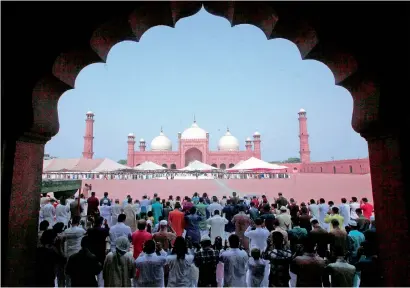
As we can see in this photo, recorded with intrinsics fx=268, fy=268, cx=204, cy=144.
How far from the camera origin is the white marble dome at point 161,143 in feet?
137

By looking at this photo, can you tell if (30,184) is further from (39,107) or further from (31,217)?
(39,107)

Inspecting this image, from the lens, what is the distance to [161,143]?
42125 mm

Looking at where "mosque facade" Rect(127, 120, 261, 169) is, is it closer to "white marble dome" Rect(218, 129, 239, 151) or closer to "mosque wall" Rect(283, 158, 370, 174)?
"white marble dome" Rect(218, 129, 239, 151)

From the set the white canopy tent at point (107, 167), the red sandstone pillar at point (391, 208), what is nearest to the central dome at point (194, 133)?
the white canopy tent at point (107, 167)

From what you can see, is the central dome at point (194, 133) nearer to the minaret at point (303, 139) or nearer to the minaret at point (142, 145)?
the minaret at point (142, 145)

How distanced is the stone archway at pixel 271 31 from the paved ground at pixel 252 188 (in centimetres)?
1240

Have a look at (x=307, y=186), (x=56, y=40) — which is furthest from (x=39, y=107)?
(x=307, y=186)

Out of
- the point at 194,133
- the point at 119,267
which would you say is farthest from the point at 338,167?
the point at 119,267

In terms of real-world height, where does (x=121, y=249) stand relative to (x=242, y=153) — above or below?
below

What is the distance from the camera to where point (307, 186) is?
55.1 feet

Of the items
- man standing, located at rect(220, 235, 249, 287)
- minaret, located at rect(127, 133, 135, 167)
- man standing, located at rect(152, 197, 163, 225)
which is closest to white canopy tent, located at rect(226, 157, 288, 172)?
man standing, located at rect(152, 197, 163, 225)

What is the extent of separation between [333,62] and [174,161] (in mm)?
34466

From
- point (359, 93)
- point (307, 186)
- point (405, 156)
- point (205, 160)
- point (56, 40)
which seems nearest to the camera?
point (405, 156)

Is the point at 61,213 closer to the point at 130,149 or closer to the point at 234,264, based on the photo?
the point at 234,264
